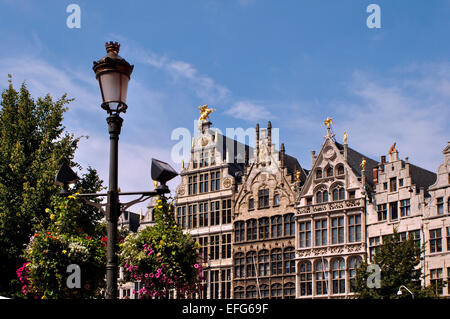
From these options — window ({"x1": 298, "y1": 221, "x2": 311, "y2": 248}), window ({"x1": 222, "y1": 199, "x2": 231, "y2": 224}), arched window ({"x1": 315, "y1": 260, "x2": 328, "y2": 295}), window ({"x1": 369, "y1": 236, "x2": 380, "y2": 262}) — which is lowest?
arched window ({"x1": 315, "y1": 260, "x2": 328, "y2": 295})

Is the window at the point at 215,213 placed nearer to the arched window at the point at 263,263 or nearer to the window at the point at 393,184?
the arched window at the point at 263,263

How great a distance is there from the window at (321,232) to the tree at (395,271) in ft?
27.6

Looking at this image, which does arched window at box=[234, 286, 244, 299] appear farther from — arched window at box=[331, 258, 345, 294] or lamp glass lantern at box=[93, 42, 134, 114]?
lamp glass lantern at box=[93, 42, 134, 114]

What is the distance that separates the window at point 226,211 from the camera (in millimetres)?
55772

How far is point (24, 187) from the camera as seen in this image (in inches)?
1168

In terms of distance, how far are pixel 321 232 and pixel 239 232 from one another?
748 cm

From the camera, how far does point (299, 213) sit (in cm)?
5153

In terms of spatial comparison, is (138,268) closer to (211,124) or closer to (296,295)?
→ (296,295)

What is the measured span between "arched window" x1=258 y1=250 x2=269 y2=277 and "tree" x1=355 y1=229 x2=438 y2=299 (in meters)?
11.9

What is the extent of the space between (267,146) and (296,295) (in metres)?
12.3

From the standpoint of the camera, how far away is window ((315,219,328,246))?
5003cm

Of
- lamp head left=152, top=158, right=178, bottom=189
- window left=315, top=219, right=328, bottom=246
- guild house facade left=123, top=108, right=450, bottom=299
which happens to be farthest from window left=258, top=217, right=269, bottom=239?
lamp head left=152, top=158, right=178, bottom=189

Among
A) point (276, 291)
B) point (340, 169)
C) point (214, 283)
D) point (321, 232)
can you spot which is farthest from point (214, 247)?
point (340, 169)

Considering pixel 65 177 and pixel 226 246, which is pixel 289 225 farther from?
pixel 65 177
